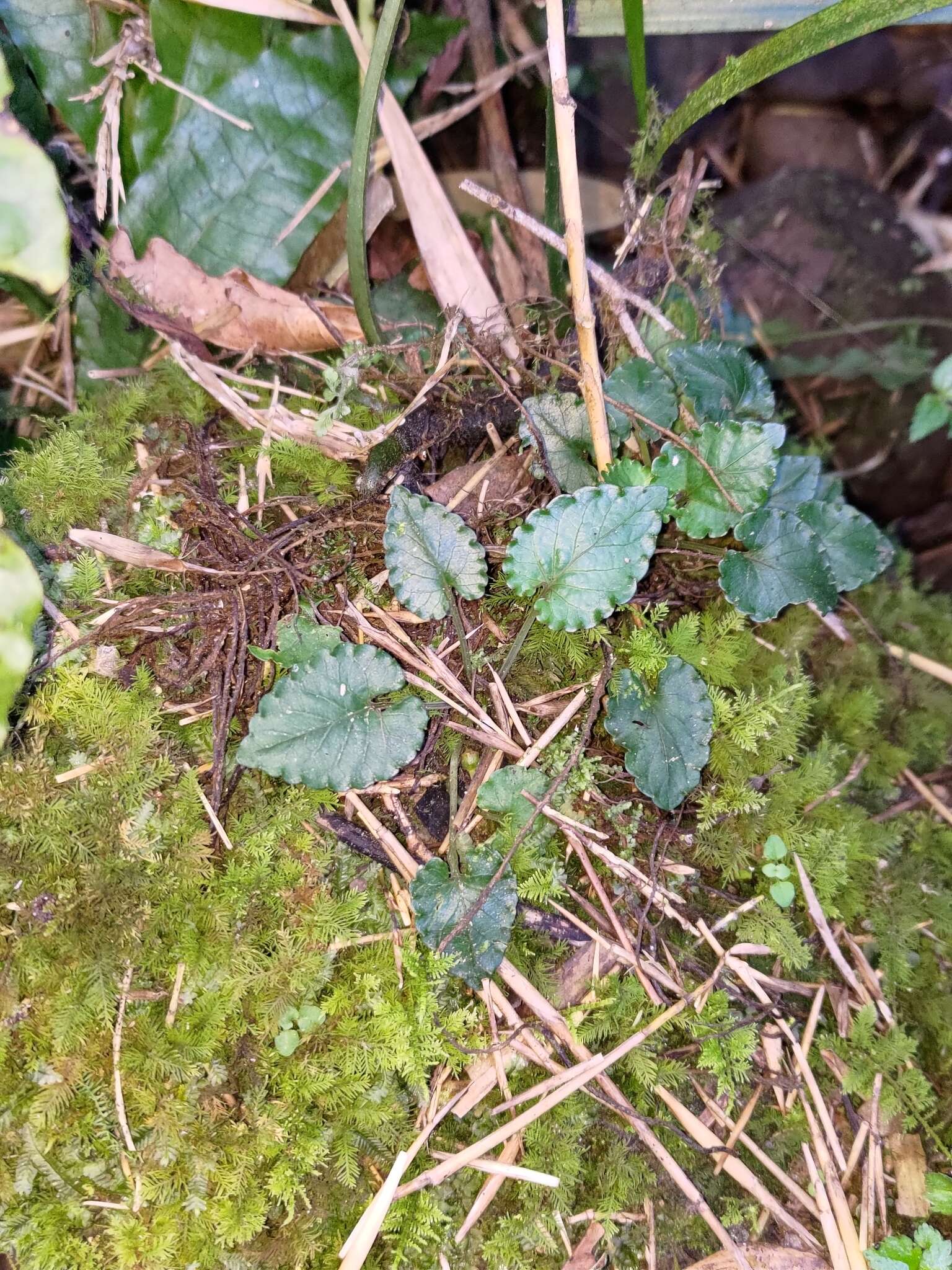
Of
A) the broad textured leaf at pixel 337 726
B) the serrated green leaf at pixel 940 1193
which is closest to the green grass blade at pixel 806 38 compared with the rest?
the broad textured leaf at pixel 337 726

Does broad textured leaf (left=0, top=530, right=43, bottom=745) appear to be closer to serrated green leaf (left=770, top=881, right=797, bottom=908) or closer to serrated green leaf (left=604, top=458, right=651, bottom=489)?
serrated green leaf (left=604, top=458, right=651, bottom=489)

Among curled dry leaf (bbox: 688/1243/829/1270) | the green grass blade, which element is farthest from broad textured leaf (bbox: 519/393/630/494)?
curled dry leaf (bbox: 688/1243/829/1270)

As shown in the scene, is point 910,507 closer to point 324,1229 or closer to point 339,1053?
point 339,1053

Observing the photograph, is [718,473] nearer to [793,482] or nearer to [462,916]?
[793,482]

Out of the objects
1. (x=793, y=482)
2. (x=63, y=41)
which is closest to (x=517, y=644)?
(x=793, y=482)

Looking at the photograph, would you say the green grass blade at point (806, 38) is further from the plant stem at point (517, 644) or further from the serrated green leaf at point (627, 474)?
the plant stem at point (517, 644)

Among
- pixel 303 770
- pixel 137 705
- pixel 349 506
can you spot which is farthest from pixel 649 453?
pixel 137 705
